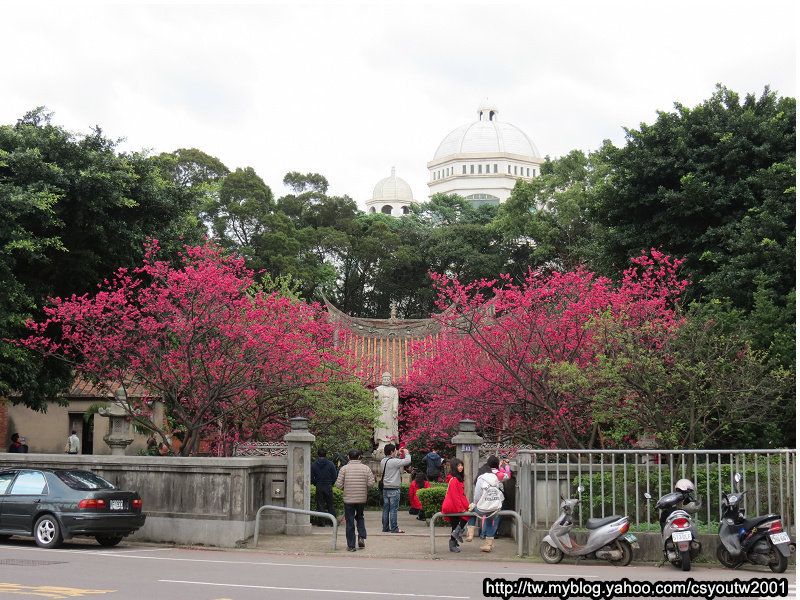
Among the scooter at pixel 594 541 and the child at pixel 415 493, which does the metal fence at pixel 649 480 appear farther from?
the child at pixel 415 493

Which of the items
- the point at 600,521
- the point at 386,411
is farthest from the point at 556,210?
the point at 600,521

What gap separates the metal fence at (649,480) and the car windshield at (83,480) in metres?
7.05

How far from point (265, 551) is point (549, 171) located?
126 ft

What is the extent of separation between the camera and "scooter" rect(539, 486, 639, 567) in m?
12.8

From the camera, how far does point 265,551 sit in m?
15.2

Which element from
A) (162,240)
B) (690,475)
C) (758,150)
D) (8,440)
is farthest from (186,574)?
(8,440)

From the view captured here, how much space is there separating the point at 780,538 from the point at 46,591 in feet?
29.5

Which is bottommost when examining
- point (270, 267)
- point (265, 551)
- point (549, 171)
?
point (265, 551)

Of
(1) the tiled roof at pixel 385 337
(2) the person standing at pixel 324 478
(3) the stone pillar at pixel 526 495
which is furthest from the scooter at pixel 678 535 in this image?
(1) the tiled roof at pixel 385 337

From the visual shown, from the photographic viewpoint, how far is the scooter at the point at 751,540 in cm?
1197

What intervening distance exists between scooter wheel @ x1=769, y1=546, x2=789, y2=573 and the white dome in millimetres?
99699

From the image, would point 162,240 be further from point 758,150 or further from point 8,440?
point 758,150

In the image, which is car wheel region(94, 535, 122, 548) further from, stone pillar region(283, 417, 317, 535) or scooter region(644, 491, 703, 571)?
scooter region(644, 491, 703, 571)

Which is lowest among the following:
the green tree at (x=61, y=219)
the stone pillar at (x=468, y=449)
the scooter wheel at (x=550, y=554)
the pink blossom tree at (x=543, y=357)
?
the scooter wheel at (x=550, y=554)
